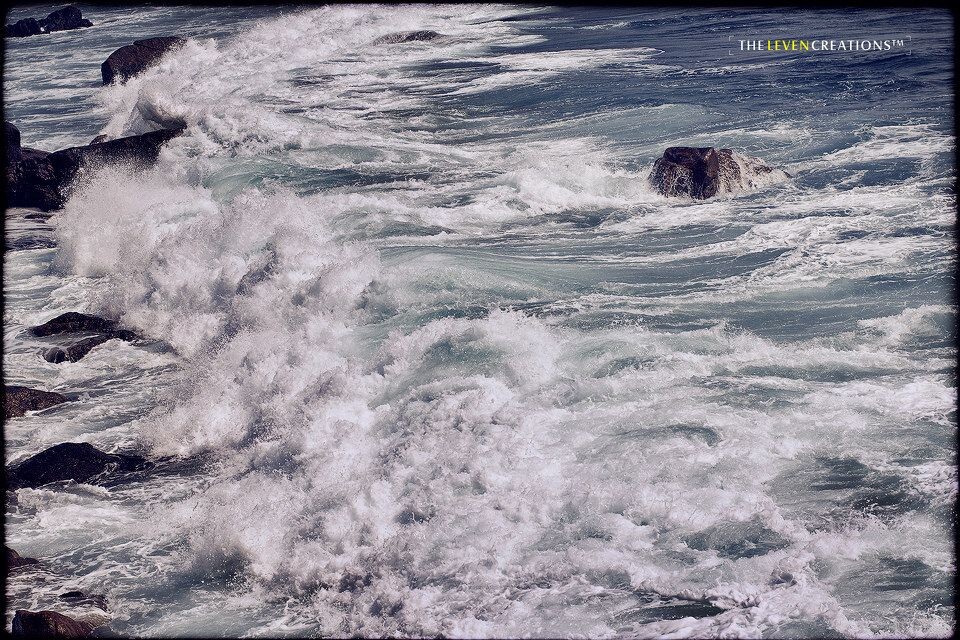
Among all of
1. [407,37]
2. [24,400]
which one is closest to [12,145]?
[24,400]

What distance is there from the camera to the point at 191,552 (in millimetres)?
7297

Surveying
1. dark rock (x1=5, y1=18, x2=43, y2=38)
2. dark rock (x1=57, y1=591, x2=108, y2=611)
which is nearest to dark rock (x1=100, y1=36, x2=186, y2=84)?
dark rock (x1=5, y1=18, x2=43, y2=38)

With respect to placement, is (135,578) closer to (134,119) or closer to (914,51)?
(134,119)

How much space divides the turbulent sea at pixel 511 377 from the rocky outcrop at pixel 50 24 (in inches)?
1112

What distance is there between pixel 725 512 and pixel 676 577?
29.4 inches

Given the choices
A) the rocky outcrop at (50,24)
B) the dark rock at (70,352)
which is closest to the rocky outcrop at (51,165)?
the dark rock at (70,352)

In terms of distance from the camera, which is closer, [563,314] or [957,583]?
[957,583]

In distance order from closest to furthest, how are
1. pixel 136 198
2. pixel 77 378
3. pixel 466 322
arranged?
pixel 466 322 → pixel 77 378 → pixel 136 198

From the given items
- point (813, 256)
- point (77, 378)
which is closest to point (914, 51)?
point (813, 256)

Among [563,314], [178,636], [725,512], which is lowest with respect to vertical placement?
Result: [178,636]

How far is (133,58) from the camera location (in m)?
29.0

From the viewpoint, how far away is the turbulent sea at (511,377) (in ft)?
20.8

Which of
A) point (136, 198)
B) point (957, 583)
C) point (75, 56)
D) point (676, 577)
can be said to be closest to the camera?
point (957, 583)

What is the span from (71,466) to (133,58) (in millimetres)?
23494
